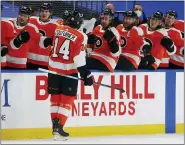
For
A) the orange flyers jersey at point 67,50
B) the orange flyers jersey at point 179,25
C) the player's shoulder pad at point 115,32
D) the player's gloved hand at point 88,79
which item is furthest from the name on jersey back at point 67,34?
the orange flyers jersey at point 179,25

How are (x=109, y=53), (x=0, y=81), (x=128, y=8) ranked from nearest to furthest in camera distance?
1. (x=0, y=81)
2. (x=109, y=53)
3. (x=128, y=8)

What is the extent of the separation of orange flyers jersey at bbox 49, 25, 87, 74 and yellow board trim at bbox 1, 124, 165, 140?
522 millimetres

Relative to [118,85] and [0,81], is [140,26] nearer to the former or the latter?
[118,85]

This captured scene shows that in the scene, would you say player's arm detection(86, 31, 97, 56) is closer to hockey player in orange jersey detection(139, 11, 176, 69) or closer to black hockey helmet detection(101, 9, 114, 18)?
black hockey helmet detection(101, 9, 114, 18)

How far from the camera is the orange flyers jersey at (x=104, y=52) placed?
5309 mm

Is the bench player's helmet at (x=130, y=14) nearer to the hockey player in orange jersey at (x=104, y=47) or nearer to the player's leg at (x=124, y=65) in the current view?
the hockey player in orange jersey at (x=104, y=47)

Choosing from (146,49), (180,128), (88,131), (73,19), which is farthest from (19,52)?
(180,128)

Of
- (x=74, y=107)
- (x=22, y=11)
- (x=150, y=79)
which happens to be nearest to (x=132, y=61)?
(x=150, y=79)

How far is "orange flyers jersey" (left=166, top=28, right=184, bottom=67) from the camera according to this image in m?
5.67

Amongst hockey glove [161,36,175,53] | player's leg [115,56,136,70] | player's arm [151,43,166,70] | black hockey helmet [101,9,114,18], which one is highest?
black hockey helmet [101,9,114,18]

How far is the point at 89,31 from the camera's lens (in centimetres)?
561

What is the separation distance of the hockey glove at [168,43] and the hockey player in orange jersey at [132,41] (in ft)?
0.45

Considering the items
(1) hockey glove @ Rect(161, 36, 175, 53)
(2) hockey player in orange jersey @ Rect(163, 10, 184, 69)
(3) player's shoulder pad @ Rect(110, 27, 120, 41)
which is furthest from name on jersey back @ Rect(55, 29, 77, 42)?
(2) hockey player in orange jersey @ Rect(163, 10, 184, 69)

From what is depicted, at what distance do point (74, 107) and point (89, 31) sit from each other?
80 cm
